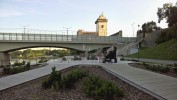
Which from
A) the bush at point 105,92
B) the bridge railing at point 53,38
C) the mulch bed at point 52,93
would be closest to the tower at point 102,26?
the bridge railing at point 53,38

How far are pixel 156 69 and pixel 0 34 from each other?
158 ft

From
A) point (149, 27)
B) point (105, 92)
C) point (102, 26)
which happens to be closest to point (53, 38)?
point (149, 27)

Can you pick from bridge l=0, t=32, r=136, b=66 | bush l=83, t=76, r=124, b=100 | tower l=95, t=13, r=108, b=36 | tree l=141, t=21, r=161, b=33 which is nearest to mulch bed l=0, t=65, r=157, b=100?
bush l=83, t=76, r=124, b=100

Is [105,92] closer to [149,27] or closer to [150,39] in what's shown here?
[150,39]

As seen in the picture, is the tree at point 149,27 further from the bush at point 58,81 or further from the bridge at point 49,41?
the bush at point 58,81

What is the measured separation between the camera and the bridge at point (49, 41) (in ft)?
190

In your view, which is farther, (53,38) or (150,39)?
(150,39)

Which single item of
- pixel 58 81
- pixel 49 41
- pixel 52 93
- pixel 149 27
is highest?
pixel 149 27

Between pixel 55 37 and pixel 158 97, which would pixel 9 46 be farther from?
pixel 158 97

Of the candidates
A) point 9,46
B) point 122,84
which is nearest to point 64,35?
point 9,46

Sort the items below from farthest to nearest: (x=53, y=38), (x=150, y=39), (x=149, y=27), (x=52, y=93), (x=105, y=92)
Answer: (x=149, y=27), (x=150, y=39), (x=53, y=38), (x=52, y=93), (x=105, y=92)

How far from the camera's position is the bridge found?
58.0 m

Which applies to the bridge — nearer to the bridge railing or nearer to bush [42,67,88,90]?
the bridge railing

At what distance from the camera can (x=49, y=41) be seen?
6056 centimetres
